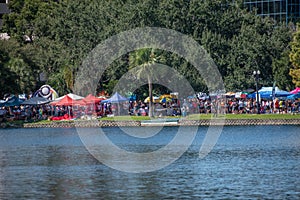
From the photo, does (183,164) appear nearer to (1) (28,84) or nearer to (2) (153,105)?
(2) (153,105)

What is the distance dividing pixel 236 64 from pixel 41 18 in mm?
34934

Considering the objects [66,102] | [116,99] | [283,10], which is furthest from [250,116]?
[283,10]

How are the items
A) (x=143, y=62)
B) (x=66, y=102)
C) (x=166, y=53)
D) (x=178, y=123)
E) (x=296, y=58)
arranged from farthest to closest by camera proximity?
1. (x=166, y=53)
2. (x=143, y=62)
3. (x=66, y=102)
4. (x=296, y=58)
5. (x=178, y=123)

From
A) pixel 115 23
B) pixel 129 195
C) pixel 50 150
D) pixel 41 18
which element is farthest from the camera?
pixel 41 18

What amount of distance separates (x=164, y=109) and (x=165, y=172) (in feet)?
160

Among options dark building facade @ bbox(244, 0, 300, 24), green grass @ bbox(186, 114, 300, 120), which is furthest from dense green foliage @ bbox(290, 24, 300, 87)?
dark building facade @ bbox(244, 0, 300, 24)

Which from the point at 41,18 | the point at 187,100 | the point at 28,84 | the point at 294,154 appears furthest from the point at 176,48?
the point at 294,154

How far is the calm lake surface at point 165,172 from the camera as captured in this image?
42000 millimetres

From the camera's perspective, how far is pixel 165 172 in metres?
50.0

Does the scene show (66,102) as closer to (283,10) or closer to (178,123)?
(178,123)

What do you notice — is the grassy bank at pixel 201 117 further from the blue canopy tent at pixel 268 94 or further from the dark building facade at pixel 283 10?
the dark building facade at pixel 283 10

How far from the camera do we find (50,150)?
66.9 meters

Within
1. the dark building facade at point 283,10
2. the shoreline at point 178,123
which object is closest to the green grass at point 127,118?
the shoreline at point 178,123

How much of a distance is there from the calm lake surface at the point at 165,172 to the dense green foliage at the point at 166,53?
93.9 ft
